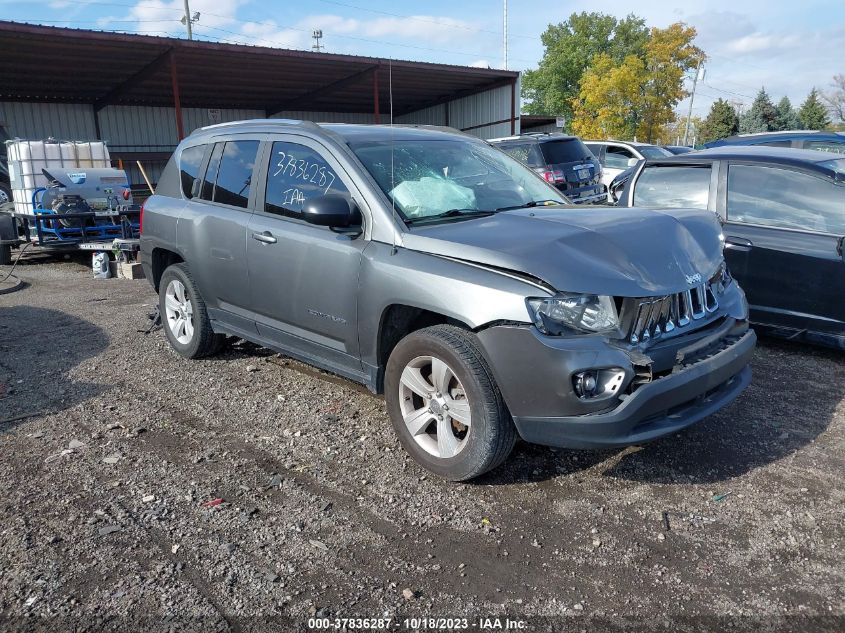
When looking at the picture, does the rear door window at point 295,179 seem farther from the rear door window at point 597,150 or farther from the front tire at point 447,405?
the rear door window at point 597,150

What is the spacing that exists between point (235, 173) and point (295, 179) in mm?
774

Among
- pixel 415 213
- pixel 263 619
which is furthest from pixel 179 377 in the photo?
pixel 263 619

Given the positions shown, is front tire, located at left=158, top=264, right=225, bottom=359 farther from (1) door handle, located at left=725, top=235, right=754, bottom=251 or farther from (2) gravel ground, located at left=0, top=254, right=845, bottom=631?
(1) door handle, located at left=725, top=235, right=754, bottom=251

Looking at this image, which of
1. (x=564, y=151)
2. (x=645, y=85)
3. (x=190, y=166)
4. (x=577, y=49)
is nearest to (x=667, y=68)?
(x=645, y=85)

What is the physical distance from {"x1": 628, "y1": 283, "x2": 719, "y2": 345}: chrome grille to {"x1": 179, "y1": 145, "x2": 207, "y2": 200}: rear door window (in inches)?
150

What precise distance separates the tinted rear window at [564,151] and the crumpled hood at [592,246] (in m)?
7.79

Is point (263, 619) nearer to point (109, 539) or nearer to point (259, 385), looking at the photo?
point (109, 539)

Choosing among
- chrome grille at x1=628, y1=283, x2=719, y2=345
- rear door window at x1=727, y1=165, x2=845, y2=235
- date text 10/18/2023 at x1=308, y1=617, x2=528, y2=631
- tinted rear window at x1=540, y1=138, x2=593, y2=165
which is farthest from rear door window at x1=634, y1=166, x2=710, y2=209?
tinted rear window at x1=540, y1=138, x2=593, y2=165

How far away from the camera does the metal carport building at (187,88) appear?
1830 cm

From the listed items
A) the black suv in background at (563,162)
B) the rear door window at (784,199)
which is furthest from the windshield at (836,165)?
the black suv in background at (563,162)

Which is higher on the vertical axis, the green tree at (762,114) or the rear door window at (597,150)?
the green tree at (762,114)

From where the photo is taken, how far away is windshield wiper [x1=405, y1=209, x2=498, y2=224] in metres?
3.74

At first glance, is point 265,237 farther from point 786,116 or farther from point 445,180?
point 786,116

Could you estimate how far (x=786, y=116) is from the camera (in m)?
44.2
